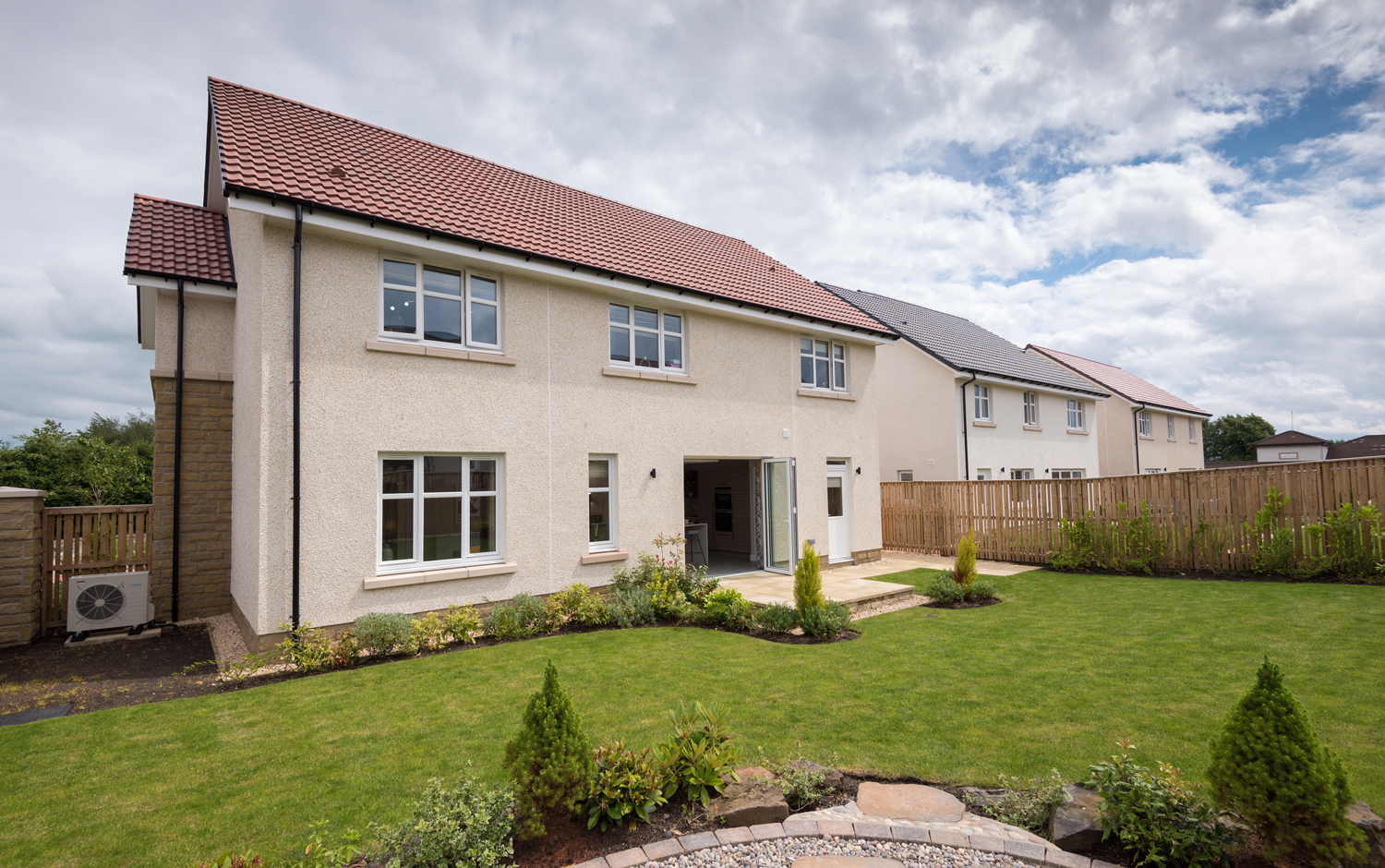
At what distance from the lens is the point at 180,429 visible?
10938 mm

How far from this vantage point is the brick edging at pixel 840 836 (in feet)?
10.8

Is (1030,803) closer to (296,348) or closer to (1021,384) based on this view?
(296,348)

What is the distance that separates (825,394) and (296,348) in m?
11.3

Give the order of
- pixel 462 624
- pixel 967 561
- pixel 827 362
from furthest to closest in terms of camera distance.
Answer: pixel 827 362, pixel 967 561, pixel 462 624

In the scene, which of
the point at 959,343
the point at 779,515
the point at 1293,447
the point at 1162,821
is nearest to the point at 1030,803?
the point at 1162,821

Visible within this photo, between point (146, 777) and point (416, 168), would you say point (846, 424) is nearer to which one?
point (416, 168)

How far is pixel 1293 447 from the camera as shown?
1945 inches

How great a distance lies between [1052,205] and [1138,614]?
26.3 ft

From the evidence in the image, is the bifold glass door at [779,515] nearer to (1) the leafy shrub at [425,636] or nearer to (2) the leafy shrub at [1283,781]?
(1) the leafy shrub at [425,636]

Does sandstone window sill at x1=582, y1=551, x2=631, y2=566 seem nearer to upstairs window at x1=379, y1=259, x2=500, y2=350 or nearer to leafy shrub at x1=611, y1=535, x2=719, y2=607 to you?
leafy shrub at x1=611, y1=535, x2=719, y2=607

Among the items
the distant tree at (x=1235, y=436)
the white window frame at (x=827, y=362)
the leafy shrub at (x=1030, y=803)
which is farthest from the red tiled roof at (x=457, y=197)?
the distant tree at (x=1235, y=436)

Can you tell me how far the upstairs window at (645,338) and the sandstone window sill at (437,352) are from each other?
7.83ft

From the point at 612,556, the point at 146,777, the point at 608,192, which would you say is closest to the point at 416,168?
the point at 608,192

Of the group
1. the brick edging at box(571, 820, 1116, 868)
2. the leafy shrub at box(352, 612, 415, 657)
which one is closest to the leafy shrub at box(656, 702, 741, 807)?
the brick edging at box(571, 820, 1116, 868)
